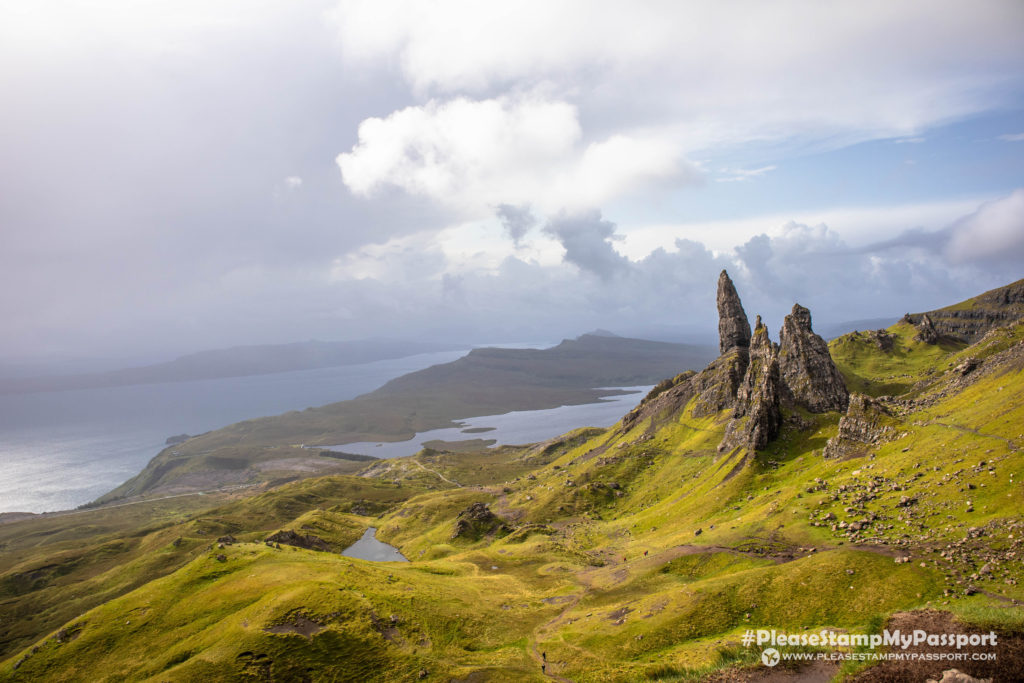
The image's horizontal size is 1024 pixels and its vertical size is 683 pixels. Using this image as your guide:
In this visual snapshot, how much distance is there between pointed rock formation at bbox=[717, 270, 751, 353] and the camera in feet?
583

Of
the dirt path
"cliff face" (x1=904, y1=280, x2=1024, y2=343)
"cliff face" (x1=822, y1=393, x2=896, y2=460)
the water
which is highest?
"cliff face" (x1=904, y1=280, x2=1024, y2=343)

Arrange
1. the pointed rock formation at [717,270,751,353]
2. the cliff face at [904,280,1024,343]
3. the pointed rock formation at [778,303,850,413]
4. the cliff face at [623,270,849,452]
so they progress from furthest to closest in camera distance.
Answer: the pointed rock formation at [717,270,751,353] < the cliff face at [904,280,1024,343] < the pointed rock formation at [778,303,850,413] < the cliff face at [623,270,849,452]

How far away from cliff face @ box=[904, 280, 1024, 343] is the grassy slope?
83.0 m

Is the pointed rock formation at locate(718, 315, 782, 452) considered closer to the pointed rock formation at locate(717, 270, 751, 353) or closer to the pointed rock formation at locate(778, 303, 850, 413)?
the pointed rock formation at locate(778, 303, 850, 413)

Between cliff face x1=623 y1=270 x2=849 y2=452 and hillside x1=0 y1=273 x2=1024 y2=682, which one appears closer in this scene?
hillside x1=0 y1=273 x2=1024 y2=682

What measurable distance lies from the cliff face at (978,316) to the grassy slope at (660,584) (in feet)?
272

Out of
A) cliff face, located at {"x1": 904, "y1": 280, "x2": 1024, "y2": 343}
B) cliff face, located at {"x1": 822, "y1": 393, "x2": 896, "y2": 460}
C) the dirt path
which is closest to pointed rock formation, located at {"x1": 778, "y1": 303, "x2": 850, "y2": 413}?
cliff face, located at {"x1": 822, "y1": 393, "x2": 896, "y2": 460}

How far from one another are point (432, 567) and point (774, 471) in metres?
73.4

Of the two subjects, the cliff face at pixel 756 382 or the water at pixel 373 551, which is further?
the water at pixel 373 551

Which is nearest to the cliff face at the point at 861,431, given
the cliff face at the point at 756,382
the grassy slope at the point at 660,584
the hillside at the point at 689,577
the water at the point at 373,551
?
the hillside at the point at 689,577

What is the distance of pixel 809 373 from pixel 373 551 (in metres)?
135

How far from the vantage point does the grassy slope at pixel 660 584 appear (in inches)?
1806

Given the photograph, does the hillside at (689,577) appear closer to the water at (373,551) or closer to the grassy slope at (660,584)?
the grassy slope at (660,584)

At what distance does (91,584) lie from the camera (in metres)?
141
